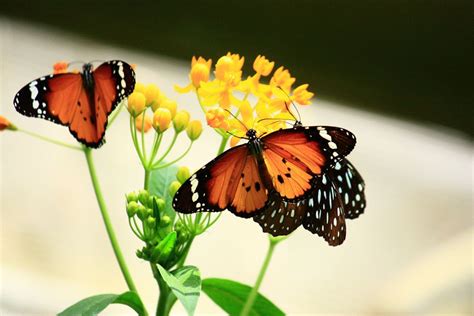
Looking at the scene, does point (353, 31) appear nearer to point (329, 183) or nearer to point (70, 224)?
point (70, 224)

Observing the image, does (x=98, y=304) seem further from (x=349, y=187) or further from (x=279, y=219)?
(x=349, y=187)

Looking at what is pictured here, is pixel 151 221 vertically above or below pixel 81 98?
below

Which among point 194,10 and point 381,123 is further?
point 381,123

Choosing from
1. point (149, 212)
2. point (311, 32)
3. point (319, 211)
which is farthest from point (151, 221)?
point (311, 32)

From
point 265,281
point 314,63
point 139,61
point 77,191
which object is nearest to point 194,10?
point 139,61

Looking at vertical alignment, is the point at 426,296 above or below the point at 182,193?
above

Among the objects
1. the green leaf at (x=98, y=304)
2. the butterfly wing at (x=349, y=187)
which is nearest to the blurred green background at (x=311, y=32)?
the butterfly wing at (x=349, y=187)

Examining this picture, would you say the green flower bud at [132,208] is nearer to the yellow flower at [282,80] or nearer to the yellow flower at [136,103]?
the yellow flower at [136,103]
